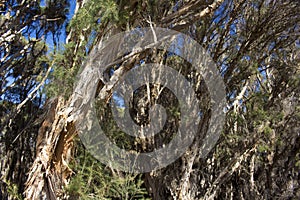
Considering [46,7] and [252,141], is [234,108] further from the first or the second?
[46,7]

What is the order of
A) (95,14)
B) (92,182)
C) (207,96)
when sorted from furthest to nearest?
(207,96)
(92,182)
(95,14)

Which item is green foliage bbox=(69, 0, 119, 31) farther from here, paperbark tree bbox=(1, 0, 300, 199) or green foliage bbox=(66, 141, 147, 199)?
green foliage bbox=(66, 141, 147, 199)

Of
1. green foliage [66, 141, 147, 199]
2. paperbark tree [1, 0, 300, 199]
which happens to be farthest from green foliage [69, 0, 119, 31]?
green foliage [66, 141, 147, 199]

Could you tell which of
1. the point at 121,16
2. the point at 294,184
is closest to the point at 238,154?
the point at 294,184

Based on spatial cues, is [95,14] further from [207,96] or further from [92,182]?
[207,96]

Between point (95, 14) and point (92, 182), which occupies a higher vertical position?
point (95, 14)

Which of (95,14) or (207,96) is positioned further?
(207,96)

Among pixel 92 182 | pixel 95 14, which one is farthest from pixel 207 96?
pixel 95 14

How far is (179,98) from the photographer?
234 inches

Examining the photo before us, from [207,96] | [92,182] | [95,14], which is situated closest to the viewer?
[95,14]

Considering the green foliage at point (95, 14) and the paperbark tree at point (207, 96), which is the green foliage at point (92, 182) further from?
the green foliage at point (95, 14)

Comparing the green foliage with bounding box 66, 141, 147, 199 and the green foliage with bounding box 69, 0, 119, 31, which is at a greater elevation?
the green foliage with bounding box 69, 0, 119, 31

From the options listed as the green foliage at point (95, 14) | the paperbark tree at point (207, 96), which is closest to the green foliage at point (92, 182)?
the paperbark tree at point (207, 96)

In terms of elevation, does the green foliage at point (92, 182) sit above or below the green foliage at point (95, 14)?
below
